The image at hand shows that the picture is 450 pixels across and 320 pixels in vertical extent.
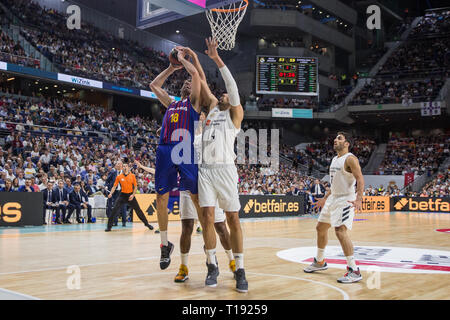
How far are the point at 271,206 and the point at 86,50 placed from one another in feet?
50.1

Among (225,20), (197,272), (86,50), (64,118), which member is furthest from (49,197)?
(86,50)

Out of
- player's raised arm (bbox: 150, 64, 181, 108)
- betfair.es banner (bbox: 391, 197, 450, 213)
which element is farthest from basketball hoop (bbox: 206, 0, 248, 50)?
betfair.es banner (bbox: 391, 197, 450, 213)

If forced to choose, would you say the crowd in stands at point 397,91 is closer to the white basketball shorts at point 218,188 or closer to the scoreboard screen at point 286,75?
the scoreboard screen at point 286,75

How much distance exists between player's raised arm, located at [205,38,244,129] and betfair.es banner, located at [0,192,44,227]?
1025 cm

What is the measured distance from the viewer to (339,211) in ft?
18.9

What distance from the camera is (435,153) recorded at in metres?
36.4

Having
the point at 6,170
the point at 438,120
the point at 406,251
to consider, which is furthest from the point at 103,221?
the point at 438,120

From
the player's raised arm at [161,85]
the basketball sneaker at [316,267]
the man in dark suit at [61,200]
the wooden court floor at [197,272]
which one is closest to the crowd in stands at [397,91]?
the man in dark suit at [61,200]

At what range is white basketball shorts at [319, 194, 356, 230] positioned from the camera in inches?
Result: 225

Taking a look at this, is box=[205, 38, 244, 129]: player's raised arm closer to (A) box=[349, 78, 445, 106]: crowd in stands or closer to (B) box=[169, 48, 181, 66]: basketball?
(B) box=[169, 48, 181, 66]: basketball

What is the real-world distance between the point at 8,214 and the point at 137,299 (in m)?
10.5

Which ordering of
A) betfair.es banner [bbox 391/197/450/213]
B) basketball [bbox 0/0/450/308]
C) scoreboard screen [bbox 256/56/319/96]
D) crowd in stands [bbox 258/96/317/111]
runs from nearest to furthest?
basketball [bbox 0/0/450/308] < betfair.es banner [bbox 391/197/450/213] < scoreboard screen [bbox 256/56/319/96] < crowd in stands [bbox 258/96/317/111]

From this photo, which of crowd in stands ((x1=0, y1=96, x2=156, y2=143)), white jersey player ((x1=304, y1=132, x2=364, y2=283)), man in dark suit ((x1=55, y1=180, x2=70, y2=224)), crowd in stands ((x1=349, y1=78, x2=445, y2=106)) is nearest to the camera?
white jersey player ((x1=304, y1=132, x2=364, y2=283))
